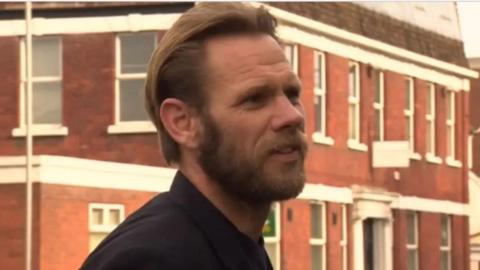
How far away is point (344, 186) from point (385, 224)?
209 centimetres

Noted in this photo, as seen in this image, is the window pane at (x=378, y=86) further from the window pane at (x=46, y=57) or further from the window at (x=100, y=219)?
the window at (x=100, y=219)

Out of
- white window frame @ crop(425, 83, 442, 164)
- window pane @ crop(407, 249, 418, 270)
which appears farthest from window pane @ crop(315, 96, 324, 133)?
white window frame @ crop(425, 83, 442, 164)

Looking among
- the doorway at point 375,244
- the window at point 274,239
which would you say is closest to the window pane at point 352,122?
the doorway at point 375,244

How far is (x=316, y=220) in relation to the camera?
32.2m

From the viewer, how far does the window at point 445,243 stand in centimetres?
3925

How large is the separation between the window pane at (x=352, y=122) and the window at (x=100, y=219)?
31.6 feet

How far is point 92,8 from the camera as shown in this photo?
28.9 metres

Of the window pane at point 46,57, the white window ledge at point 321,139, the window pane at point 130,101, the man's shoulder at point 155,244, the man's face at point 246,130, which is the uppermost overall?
the window pane at point 46,57

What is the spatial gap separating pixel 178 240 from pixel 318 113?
30.1m

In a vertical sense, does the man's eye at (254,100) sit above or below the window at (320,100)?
below

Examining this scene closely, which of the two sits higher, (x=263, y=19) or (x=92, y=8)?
(x=92, y=8)

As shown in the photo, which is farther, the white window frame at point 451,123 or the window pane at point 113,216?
the white window frame at point 451,123

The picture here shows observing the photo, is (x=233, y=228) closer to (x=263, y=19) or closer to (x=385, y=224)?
(x=263, y=19)

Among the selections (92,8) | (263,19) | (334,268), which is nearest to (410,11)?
(334,268)
